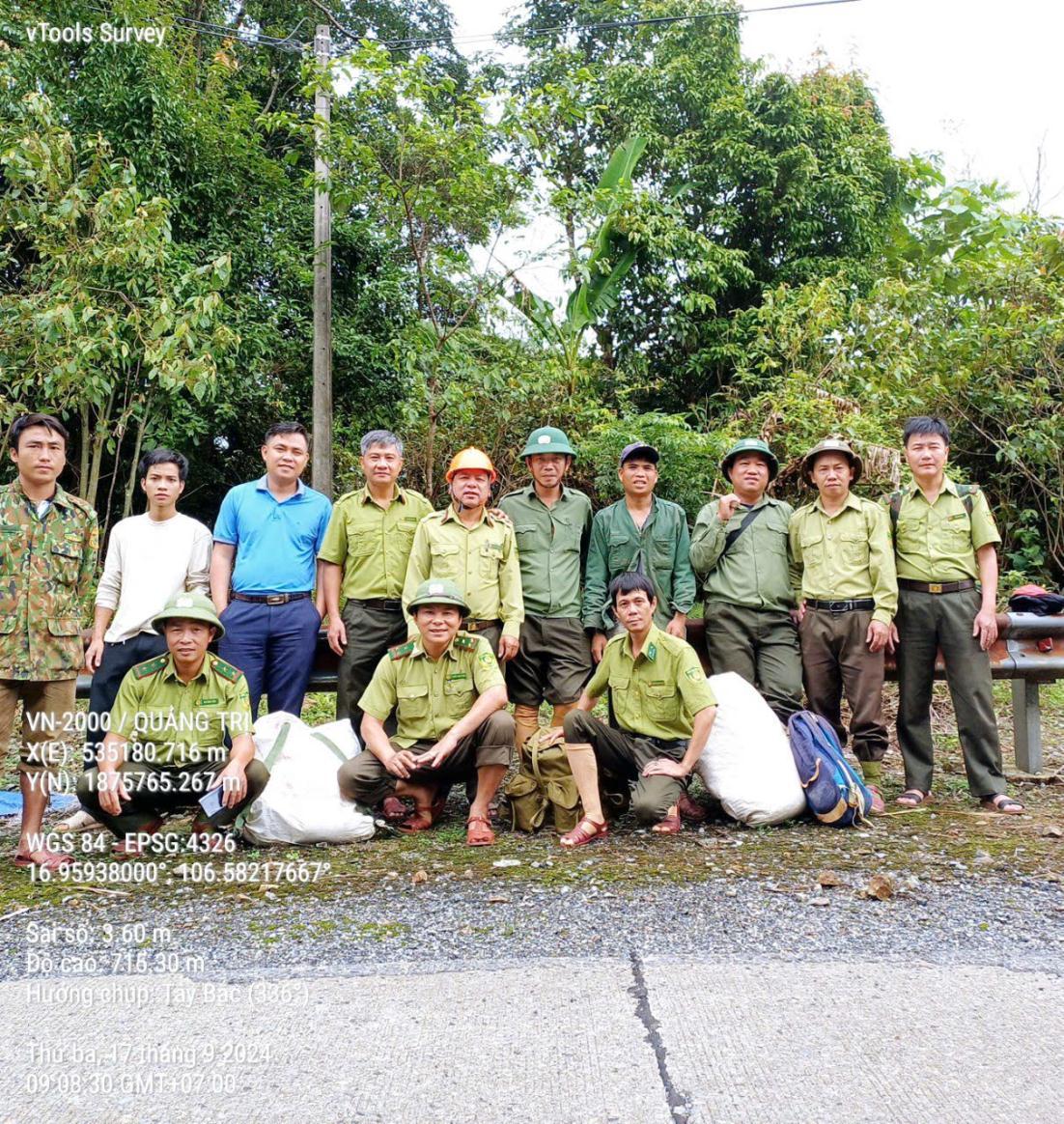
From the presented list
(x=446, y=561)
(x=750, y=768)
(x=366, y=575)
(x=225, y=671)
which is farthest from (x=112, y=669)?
(x=750, y=768)

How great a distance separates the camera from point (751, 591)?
544 centimetres

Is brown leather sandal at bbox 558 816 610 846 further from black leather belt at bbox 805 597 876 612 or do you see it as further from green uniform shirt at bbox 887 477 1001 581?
green uniform shirt at bbox 887 477 1001 581

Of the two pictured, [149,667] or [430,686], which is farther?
[430,686]

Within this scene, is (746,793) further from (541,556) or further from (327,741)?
(327,741)

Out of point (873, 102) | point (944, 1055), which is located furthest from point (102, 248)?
point (873, 102)

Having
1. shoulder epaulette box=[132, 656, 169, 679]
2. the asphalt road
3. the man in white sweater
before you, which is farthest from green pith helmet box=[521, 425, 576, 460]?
the asphalt road

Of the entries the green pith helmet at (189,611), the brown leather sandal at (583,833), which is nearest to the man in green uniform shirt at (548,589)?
the brown leather sandal at (583,833)

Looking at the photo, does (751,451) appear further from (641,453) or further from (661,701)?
(661,701)

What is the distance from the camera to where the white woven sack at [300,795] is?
461 cm

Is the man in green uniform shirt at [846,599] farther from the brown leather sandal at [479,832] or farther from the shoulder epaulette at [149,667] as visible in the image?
the shoulder epaulette at [149,667]

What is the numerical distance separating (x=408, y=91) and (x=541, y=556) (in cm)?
521

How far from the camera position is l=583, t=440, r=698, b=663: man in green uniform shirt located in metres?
5.51

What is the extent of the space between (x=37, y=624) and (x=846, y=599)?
401cm

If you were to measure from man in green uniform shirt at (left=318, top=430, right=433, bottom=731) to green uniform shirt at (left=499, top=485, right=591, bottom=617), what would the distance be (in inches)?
26.1
